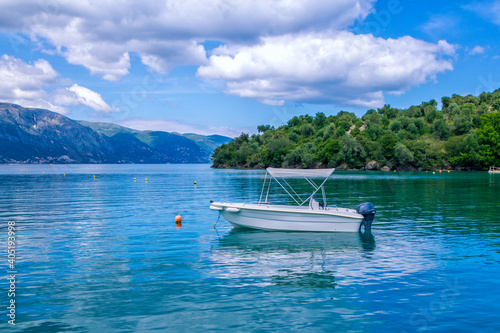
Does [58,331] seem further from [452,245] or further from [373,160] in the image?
[373,160]

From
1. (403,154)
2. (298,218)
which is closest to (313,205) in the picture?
(298,218)

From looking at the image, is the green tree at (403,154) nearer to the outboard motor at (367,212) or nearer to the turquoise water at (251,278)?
the turquoise water at (251,278)

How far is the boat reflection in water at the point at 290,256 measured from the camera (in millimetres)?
15711

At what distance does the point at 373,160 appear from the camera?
172 m

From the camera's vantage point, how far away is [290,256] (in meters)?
19.4

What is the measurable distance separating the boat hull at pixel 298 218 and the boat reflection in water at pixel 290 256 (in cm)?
43

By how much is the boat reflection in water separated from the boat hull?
426mm

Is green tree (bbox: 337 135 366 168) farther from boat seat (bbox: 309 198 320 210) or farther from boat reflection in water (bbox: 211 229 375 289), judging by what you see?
boat reflection in water (bbox: 211 229 375 289)

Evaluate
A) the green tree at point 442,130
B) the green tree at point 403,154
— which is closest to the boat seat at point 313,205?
the green tree at point 403,154

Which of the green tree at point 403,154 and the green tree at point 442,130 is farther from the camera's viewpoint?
the green tree at point 442,130

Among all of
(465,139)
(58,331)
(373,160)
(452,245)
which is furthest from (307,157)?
(58,331)

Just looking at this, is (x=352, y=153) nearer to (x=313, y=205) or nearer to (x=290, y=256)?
(x=313, y=205)

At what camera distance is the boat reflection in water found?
15711mm

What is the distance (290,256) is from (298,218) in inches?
231
